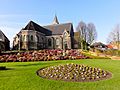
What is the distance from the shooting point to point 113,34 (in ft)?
226

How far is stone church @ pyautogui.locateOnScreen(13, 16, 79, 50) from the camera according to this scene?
62688 millimetres

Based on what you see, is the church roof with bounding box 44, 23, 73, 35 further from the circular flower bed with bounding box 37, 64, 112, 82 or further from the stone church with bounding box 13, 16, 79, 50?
the circular flower bed with bounding box 37, 64, 112, 82

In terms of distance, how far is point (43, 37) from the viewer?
69312 millimetres

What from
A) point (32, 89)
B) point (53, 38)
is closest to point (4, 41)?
point (53, 38)

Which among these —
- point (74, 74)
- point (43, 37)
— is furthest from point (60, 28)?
point (74, 74)

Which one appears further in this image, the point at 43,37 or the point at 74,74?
the point at 43,37

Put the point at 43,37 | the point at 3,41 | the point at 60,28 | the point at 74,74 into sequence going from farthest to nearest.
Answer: the point at 60,28 < the point at 43,37 < the point at 3,41 < the point at 74,74

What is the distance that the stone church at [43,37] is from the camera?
62688 millimetres

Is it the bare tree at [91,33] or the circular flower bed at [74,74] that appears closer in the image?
the circular flower bed at [74,74]

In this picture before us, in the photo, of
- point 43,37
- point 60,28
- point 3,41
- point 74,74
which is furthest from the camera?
point 60,28

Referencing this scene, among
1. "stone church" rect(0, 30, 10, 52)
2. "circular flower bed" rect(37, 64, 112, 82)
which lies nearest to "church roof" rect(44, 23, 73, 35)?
"stone church" rect(0, 30, 10, 52)

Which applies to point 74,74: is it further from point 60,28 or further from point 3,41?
point 60,28

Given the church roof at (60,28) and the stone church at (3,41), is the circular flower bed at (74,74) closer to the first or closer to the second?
the stone church at (3,41)

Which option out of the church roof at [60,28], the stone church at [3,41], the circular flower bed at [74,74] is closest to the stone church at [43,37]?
the church roof at [60,28]
